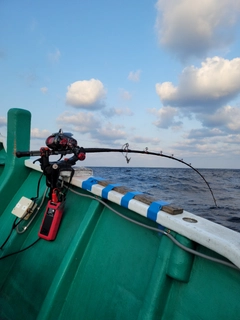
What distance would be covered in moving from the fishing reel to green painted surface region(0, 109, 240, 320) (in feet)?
2.18

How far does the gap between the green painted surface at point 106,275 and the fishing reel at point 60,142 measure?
0.66m

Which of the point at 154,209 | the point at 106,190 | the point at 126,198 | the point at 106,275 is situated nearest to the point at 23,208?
the point at 106,190

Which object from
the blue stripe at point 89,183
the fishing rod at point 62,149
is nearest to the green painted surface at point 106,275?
the blue stripe at point 89,183

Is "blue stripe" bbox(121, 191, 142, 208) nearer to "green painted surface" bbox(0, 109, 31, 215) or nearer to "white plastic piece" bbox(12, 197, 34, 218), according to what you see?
"white plastic piece" bbox(12, 197, 34, 218)

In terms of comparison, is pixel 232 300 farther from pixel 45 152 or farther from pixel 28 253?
pixel 28 253

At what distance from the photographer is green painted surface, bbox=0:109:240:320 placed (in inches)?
58.6

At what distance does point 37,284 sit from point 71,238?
61 cm

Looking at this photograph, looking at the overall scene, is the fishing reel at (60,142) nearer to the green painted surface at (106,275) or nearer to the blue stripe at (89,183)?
the blue stripe at (89,183)

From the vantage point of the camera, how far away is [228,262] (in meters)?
1.34

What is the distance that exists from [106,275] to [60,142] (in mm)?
1358

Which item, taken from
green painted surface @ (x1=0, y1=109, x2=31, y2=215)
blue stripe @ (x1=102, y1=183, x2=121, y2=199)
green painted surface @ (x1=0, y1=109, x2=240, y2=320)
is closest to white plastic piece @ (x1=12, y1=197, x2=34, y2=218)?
green painted surface @ (x1=0, y1=109, x2=240, y2=320)

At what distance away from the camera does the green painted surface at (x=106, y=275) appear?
1.49 m

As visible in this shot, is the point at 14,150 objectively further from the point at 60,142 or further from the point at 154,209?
the point at 154,209

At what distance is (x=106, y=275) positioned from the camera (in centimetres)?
203
